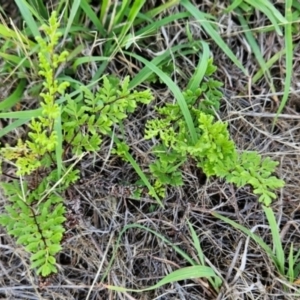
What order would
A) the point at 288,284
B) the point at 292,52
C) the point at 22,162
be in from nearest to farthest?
the point at 22,162 < the point at 288,284 < the point at 292,52

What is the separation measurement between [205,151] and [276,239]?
31 centimetres

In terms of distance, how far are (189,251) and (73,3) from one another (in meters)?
0.73

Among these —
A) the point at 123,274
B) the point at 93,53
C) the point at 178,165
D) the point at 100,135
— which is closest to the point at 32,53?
the point at 93,53

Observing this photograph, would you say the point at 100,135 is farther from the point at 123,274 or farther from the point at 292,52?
the point at 292,52

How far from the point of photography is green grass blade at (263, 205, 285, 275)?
1424 millimetres

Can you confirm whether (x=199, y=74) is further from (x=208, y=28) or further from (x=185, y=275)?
(x=185, y=275)

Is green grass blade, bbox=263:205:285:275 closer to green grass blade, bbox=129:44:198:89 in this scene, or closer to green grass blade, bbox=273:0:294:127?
green grass blade, bbox=273:0:294:127

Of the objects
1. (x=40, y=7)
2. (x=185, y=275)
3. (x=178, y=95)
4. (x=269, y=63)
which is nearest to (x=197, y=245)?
(x=185, y=275)

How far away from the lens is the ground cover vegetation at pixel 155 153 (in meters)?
1.41

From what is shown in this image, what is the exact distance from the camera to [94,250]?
58.2 inches

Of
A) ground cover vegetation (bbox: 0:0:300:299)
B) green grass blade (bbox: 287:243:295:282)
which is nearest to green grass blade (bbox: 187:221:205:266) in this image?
ground cover vegetation (bbox: 0:0:300:299)

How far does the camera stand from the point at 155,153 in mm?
1489

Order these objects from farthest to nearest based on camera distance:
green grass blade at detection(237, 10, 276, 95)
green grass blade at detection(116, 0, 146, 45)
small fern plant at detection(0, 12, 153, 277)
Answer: green grass blade at detection(237, 10, 276, 95), green grass blade at detection(116, 0, 146, 45), small fern plant at detection(0, 12, 153, 277)

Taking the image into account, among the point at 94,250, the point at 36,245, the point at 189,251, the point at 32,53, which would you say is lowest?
the point at 189,251
